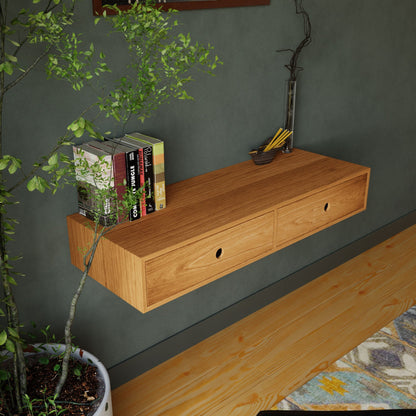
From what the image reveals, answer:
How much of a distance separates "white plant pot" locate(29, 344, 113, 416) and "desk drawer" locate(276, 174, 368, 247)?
2.66ft

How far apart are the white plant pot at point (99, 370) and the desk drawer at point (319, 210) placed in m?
0.81

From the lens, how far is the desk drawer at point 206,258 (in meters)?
1.67

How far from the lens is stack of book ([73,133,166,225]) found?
171 centimetres

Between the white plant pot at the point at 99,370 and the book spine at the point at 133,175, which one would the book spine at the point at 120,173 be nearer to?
the book spine at the point at 133,175

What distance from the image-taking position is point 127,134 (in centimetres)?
197

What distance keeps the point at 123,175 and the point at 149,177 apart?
11 cm

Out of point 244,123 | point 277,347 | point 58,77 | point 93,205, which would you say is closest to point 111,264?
point 93,205

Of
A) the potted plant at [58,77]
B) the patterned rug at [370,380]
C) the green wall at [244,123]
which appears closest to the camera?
the potted plant at [58,77]

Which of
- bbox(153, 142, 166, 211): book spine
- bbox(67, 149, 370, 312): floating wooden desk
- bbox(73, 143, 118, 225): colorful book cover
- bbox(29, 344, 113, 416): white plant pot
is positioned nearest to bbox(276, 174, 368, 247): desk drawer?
bbox(67, 149, 370, 312): floating wooden desk

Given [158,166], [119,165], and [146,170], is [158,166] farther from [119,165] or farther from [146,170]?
[119,165]

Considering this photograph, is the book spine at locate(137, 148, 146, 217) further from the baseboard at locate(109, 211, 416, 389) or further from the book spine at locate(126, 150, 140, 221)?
the baseboard at locate(109, 211, 416, 389)

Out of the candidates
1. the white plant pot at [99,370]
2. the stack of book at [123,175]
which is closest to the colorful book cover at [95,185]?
the stack of book at [123,175]

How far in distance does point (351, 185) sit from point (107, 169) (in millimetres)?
1124

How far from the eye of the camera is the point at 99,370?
1.76 meters
